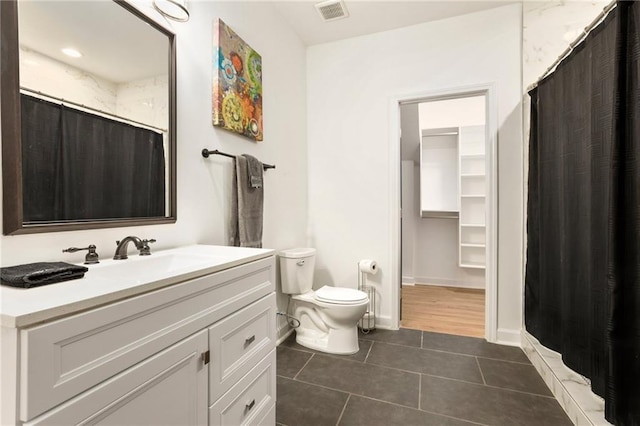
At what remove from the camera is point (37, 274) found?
77 cm

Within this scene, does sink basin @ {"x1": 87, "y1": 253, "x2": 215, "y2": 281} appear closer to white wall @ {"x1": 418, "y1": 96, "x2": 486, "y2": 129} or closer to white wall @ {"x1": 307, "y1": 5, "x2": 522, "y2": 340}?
white wall @ {"x1": 307, "y1": 5, "x2": 522, "y2": 340}

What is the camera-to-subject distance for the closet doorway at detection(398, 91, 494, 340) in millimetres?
3703

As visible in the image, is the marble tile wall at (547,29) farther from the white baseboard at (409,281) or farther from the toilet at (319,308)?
the white baseboard at (409,281)

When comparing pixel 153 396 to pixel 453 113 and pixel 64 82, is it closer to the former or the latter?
pixel 64 82

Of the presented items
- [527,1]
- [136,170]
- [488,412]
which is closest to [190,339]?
[136,170]

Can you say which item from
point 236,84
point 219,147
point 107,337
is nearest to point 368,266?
point 219,147

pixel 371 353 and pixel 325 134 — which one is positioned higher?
pixel 325 134

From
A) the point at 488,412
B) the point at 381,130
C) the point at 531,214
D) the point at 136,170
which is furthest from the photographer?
the point at 381,130

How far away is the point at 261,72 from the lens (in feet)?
7.19

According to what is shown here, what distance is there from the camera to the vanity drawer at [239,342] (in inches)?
40.3

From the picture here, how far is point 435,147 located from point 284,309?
297cm

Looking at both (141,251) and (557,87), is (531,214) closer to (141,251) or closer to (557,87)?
(557,87)

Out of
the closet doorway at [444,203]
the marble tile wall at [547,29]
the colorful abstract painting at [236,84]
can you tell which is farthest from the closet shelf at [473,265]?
the colorful abstract painting at [236,84]

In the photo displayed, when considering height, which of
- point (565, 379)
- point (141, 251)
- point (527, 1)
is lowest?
point (565, 379)
